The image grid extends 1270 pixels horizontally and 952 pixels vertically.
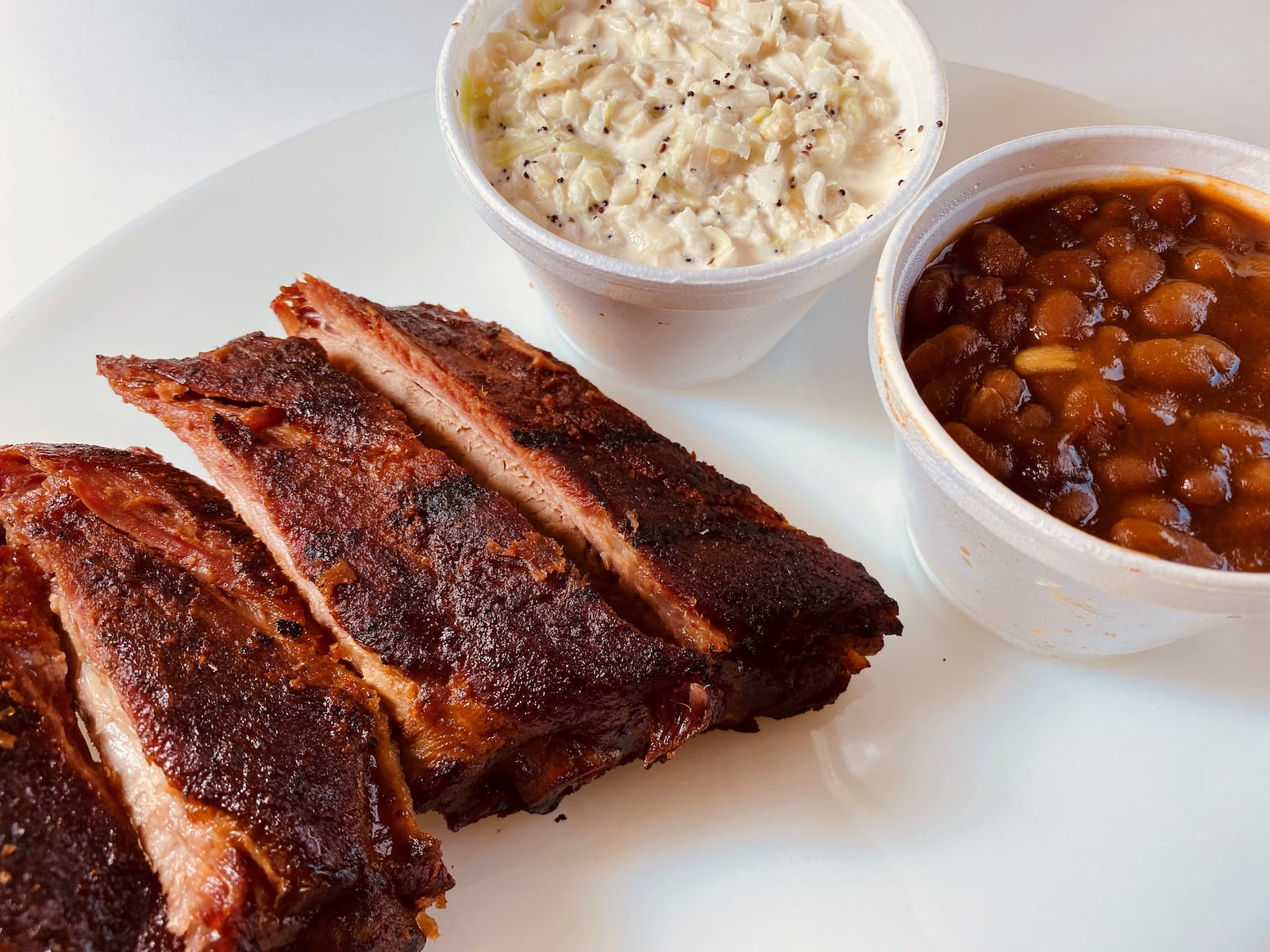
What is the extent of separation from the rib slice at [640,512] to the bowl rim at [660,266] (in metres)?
0.33

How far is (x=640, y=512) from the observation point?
7.84 feet

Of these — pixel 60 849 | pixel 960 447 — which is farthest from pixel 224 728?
pixel 960 447

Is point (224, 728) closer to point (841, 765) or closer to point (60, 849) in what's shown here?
point (60, 849)

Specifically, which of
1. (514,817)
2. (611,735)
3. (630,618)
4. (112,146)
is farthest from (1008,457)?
(112,146)

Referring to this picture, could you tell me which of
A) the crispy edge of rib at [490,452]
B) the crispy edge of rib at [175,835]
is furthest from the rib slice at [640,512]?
the crispy edge of rib at [175,835]

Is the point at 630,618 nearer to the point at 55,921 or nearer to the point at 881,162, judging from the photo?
the point at 55,921

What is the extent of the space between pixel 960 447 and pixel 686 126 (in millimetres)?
1171

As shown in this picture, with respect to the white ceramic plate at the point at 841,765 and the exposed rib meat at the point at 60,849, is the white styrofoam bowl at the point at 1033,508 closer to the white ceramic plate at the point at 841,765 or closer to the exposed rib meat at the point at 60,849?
the white ceramic plate at the point at 841,765

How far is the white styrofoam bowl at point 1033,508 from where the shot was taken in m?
2.06

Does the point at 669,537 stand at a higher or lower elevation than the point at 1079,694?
higher

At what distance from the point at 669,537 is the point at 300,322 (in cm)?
128

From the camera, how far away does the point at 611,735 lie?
230 cm

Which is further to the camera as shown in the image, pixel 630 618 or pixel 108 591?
pixel 630 618

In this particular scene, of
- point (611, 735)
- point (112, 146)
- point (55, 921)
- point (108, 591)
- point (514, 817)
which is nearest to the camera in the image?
point (55, 921)
